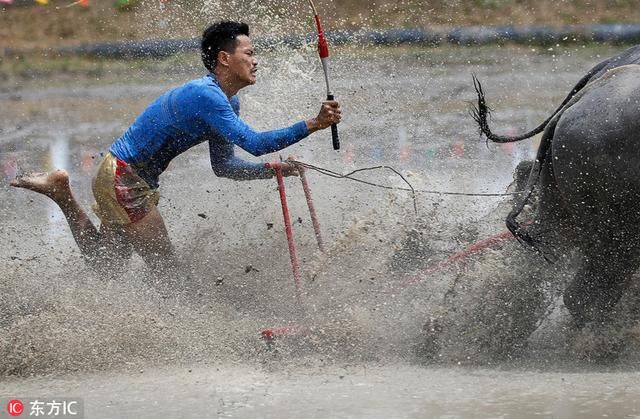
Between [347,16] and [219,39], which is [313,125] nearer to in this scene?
[219,39]

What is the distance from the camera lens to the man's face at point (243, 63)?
23.2ft

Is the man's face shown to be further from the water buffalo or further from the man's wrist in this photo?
the water buffalo

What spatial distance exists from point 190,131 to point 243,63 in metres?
0.48

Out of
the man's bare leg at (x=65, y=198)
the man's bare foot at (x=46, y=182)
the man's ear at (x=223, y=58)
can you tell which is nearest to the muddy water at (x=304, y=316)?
the man's bare leg at (x=65, y=198)

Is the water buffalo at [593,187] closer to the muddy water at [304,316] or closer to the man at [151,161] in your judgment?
the muddy water at [304,316]

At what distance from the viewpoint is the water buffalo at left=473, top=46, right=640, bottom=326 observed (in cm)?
596

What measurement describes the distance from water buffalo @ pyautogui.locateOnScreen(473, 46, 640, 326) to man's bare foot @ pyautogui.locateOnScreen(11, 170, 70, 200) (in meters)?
2.37

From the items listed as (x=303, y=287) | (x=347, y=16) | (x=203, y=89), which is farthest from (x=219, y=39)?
(x=347, y=16)

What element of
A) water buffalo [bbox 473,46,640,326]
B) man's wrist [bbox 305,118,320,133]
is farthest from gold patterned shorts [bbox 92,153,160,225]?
water buffalo [bbox 473,46,640,326]

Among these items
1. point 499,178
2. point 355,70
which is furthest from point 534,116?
point 499,178

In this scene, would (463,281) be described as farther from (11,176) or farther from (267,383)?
(11,176)

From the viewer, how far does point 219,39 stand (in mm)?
7109

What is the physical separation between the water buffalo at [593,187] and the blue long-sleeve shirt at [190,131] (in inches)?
45.4

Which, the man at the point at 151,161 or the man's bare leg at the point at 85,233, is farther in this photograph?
the man's bare leg at the point at 85,233
